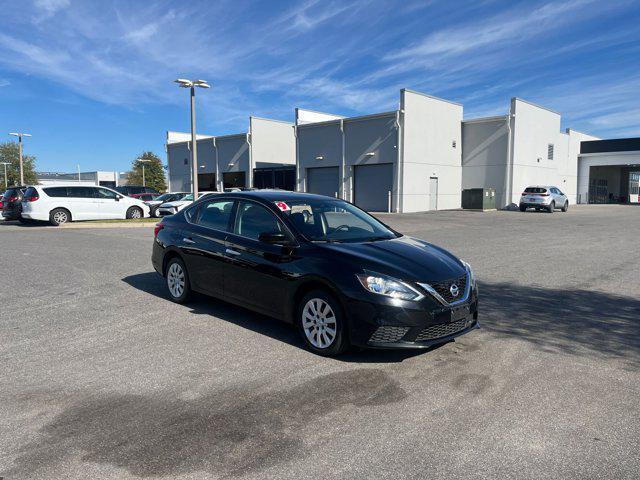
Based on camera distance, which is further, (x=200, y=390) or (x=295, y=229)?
(x=295, y=229)

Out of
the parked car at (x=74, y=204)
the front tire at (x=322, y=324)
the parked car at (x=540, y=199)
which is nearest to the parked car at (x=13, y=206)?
the parked car at (x=74, y=204)

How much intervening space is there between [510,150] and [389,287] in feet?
104

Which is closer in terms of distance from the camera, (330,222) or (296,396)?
(296,396)

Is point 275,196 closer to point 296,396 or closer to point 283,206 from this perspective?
point 283,206

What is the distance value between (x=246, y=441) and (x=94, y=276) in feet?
20.8

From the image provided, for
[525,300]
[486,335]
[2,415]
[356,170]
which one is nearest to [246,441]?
[2,415]

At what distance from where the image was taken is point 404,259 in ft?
15.3

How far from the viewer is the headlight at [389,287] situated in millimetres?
4242

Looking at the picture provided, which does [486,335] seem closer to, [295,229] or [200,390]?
[295,229]

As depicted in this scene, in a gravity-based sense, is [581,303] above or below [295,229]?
below

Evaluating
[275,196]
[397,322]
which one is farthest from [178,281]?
[397,322]

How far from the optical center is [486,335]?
5.27 meters

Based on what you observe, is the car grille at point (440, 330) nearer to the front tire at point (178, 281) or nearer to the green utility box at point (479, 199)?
the front tire at point (178, 281)

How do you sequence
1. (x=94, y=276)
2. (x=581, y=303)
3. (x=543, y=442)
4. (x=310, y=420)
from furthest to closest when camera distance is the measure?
(x=94, y=276) < (x=581, y=303) < (x=310, y=420) < (x=543, y=442)
